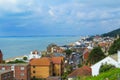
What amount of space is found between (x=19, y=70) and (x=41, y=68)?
4306mm

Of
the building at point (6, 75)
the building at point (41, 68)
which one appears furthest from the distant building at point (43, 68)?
the building at point (6, 75)

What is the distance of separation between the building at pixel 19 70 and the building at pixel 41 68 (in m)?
2.70

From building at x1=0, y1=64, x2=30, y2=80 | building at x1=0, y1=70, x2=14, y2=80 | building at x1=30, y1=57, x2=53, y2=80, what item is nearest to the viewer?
building at x1=0, y1=70, x2=14, y2=80

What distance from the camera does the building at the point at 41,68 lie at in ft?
193

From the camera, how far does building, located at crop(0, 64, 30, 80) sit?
56.1 meters

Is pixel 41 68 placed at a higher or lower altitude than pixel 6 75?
higher

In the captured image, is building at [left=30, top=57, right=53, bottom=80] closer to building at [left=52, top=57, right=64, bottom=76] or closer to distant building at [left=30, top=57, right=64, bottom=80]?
distant building at [left=30, top=57, right=64, bottom=80]

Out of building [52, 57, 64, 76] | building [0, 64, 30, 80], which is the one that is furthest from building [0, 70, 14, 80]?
building [52, 57, 64, 76]

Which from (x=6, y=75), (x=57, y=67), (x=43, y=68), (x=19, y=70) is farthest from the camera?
(x=57, y=67)

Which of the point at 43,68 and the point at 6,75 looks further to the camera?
the point at 43,68

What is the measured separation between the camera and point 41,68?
59.5 m

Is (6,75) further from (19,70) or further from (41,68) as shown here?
(41,68)

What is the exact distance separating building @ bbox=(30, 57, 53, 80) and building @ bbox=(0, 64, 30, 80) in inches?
106

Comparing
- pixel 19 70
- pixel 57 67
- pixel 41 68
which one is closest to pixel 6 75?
pixel 19 70
